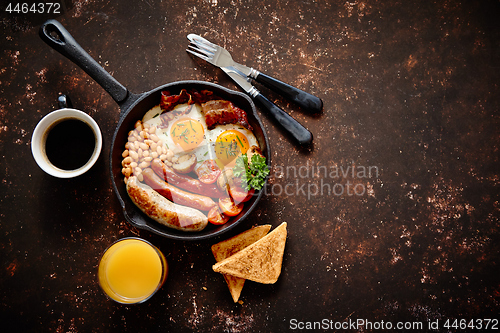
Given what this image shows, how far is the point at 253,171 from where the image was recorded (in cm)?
223

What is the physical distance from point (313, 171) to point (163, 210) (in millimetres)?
1299

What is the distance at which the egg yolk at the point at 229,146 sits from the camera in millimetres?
2434

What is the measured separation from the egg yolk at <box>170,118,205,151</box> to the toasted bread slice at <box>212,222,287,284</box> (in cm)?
96

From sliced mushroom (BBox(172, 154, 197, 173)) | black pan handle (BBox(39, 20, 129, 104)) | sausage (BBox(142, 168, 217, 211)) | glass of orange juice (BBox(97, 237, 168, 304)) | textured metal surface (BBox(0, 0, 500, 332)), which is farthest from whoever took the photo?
textured metal surface (BBox(0, 0, 500, 332))

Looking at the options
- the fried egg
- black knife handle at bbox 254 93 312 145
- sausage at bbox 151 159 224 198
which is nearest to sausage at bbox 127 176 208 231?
sausage at bbox 151 159 224 198

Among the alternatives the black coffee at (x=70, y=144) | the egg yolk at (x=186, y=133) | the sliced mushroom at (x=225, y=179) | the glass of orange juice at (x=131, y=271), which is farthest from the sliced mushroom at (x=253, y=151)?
the black coffee at (x=70, y=144)

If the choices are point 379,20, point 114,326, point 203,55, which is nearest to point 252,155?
point 203,55

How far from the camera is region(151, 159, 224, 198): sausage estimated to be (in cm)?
239

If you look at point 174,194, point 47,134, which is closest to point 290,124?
point 174,194

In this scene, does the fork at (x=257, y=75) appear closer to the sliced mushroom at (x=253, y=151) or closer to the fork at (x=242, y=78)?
the fork at (x=242, y=78)

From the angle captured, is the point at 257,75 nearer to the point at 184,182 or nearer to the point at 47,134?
the point at 184,182

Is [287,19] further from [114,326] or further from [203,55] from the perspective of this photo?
[114,326]

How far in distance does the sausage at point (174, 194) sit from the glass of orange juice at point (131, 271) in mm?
402

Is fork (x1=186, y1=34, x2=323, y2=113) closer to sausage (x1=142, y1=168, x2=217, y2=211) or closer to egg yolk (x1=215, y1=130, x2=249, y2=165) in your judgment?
egg yolk (x1=215, y1=130, x2=249, y2=165)
